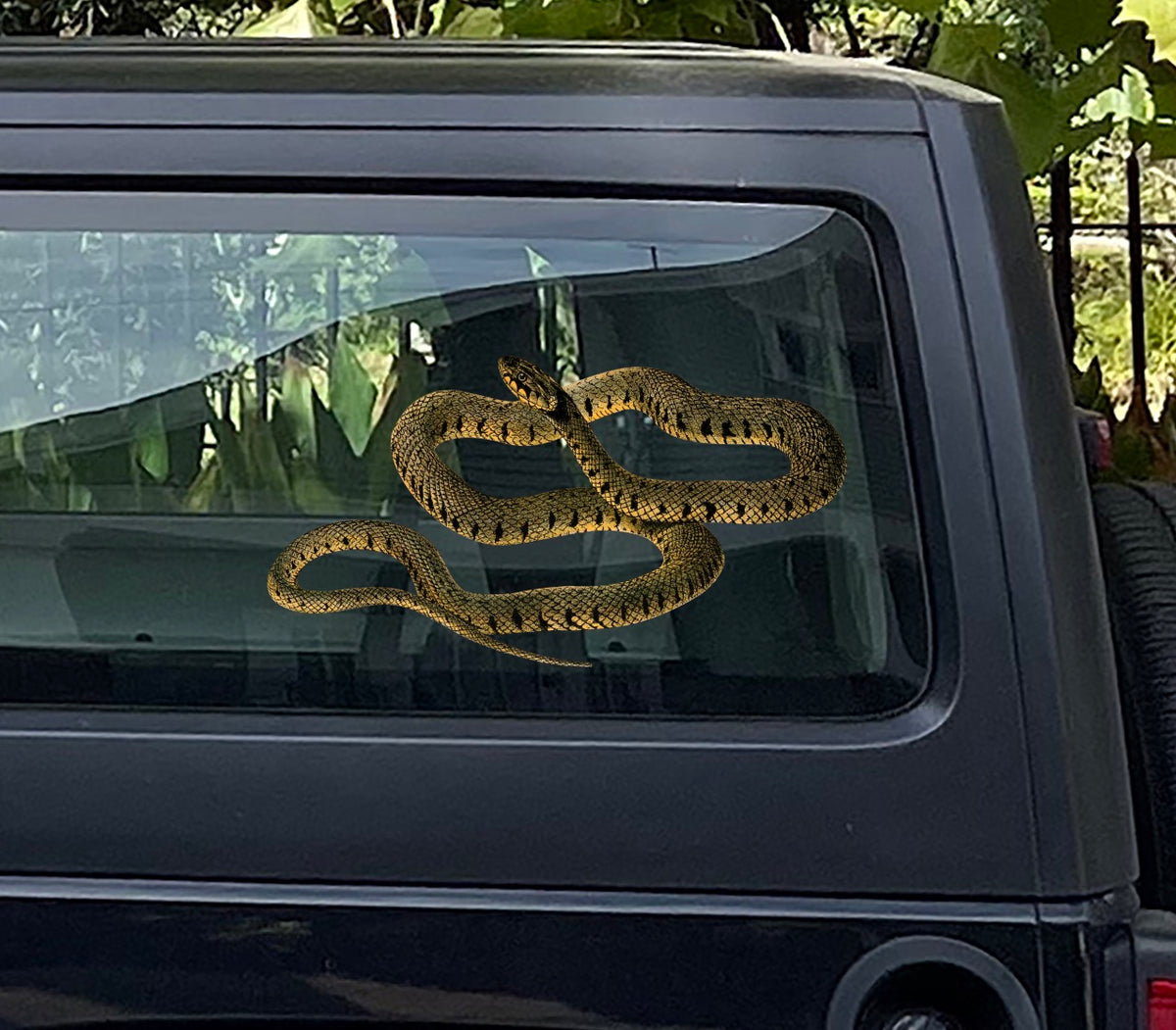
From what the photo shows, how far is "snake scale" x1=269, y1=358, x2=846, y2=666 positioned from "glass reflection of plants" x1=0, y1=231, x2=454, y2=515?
1.7 inches

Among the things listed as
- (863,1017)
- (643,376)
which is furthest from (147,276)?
(863,1017)

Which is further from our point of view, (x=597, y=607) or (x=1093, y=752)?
(x=597, y=607)

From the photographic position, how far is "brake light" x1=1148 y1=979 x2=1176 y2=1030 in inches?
68.7

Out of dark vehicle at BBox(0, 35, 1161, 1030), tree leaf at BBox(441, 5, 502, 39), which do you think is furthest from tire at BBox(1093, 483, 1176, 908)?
tree leaf at BBox(441, 5, 502, 39)

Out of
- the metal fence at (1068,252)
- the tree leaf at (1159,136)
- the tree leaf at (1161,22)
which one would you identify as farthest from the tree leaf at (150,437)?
the metal fence at (1068,252)

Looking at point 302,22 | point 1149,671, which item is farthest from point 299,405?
point 302,22

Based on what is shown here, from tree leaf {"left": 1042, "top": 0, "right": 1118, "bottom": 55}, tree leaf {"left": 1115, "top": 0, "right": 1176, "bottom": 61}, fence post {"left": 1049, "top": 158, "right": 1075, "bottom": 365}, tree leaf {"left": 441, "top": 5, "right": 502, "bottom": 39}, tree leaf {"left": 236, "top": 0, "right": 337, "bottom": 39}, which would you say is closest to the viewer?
tree leaf {"left": 1115, "top": 0, "right": 1176, "bottom": 61}

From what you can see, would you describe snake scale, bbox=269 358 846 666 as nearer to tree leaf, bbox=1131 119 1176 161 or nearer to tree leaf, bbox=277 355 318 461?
tree leaf, bbox=277 355 318 461

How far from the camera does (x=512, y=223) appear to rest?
1.85m

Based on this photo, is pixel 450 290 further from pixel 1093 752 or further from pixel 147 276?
pixel 1093 752

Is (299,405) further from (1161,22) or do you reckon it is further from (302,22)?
(302,22)

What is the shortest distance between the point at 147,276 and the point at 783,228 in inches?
25.2

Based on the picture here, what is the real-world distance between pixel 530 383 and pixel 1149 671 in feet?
2.62

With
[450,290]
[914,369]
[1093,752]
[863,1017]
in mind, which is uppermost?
[450,290]
